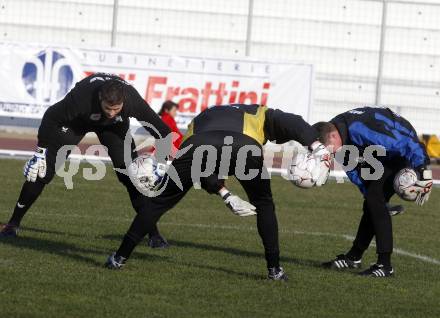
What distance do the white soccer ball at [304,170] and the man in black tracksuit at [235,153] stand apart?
0.09 metres

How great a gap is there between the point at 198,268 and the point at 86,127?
2.13 metres

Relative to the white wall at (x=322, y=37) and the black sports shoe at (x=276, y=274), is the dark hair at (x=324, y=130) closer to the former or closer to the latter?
the black sports shoe at (x=276, y=274)

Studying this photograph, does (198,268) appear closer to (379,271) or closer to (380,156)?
(379,271)

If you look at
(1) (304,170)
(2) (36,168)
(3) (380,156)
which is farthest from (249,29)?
(1) (304,170)

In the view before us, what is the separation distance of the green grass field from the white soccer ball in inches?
35.6

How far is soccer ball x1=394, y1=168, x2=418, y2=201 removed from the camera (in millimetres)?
10398

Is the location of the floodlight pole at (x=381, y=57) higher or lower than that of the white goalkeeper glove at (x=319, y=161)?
higher

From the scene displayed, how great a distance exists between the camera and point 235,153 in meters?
9.58

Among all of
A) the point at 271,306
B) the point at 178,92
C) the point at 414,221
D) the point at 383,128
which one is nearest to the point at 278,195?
the point at 414,221

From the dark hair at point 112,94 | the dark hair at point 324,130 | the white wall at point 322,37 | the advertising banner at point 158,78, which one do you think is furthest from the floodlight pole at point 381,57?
the dark hair at point 112,94

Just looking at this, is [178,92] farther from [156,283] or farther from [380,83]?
[156,283]

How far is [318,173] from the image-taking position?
9641 millimetres

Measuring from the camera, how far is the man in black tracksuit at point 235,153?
31.4ft

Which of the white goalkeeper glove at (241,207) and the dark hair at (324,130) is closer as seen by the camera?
the white goalkeeper glove at (241,207)
